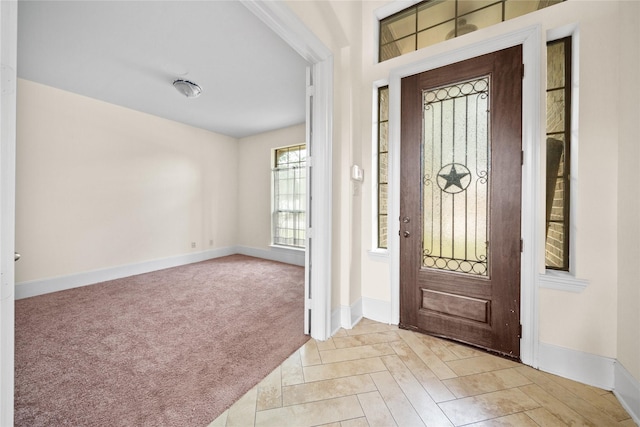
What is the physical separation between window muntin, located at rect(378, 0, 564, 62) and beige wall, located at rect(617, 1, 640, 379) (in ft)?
1.97

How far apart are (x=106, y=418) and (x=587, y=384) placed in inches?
113

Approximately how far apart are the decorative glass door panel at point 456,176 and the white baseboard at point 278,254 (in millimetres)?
3006

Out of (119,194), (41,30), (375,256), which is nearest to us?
(41,30)

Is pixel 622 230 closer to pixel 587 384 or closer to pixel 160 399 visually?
pixel 587 384

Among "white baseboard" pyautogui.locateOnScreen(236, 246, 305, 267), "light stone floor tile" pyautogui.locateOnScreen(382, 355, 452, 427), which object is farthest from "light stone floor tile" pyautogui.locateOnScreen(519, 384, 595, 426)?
"white baseboard" pyautogui.locateOnScreen(236, 246, 305, 267)

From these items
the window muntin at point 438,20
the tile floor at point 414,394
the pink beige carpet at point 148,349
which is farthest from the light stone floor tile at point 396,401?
the window muntin at point 438,20

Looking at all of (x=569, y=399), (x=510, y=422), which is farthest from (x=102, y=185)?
(x=569, y=399)

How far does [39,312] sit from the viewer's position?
280 centimetres

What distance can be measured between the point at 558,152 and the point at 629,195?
0.48m

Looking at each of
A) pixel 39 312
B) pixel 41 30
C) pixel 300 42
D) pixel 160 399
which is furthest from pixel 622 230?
pixel 39 312

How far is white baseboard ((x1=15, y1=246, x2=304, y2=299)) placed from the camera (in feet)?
10.9

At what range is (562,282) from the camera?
1.75 m

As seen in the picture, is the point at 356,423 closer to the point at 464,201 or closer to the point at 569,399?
the point at 569,399

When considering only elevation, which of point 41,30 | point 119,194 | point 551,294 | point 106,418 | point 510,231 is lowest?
point 106,418
